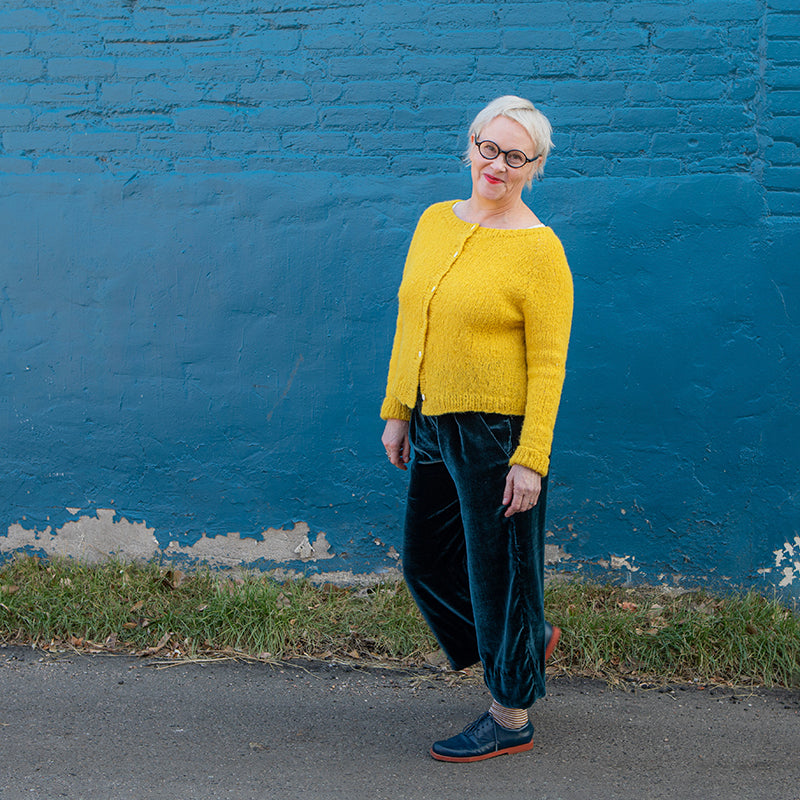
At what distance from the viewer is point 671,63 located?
364 centimetres

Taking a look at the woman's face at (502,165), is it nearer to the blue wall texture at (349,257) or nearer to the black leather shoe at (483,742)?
the blue wall texture at (349,257)

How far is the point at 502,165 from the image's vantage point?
Result: 2.54 metres

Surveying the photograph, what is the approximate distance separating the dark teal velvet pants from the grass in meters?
0.72

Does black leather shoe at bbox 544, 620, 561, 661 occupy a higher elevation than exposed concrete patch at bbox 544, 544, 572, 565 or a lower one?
lower

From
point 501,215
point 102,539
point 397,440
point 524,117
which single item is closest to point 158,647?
point 102,539

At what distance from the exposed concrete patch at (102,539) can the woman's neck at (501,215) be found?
→ 7.65 feet

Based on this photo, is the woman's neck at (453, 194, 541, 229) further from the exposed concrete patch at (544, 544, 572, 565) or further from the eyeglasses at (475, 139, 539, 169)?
the exposed concrete patch at (544, 544, 572, 565)

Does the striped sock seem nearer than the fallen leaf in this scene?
Yes

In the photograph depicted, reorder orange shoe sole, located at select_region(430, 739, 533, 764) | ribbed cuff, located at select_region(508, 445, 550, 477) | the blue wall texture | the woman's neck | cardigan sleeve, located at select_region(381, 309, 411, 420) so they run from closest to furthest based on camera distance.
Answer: ribbed cuff, located at select_region(508, 445, 550, 477) → the woman's neck → orange shoe sole, located at select_region(430, 739, 533, 764) → cardigan sleeve, located at select_region(381, 309, 411, 420) → the blue wall texture

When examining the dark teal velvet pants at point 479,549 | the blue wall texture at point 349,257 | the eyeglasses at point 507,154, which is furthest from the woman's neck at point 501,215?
the blue wall texture at point 349,257

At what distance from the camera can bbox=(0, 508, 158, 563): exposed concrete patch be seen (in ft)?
13.2

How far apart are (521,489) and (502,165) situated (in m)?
0.99

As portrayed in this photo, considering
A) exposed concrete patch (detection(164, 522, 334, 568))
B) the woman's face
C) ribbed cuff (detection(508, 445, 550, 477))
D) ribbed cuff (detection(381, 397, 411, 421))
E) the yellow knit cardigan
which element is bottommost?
exposed concrete patch (detection(164, 522, 334, 568))

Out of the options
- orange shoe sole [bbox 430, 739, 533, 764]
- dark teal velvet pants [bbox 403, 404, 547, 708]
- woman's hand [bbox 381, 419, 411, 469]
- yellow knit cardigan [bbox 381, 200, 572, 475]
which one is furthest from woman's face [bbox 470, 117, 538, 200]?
orange shoe sole [bbox 430, 739, 533, 764]
